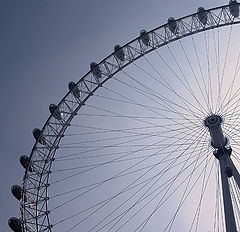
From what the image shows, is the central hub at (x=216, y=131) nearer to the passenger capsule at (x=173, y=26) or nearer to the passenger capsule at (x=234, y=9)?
the passenger capsule at (x=173, y=26)

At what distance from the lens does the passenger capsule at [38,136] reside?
29.3 m

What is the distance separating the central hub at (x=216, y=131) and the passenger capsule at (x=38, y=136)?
1199cm

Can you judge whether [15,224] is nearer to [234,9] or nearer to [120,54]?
[120,54]

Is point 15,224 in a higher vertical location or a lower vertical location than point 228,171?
higher

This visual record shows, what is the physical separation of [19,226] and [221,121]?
14639 millimetres

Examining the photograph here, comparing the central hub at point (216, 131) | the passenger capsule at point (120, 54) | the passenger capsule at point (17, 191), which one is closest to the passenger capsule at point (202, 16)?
the passenger capsule at point (120, 54)

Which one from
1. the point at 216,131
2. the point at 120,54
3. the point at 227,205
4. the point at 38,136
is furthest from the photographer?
the point at 120,54

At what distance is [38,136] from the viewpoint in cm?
2952

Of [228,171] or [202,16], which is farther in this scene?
[202,16]

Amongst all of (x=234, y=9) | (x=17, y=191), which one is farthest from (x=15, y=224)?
(x=234, y=9)

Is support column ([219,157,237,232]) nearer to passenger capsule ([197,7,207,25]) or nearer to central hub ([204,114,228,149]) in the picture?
central hub ([204,114,228,149])

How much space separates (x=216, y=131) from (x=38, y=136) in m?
13.0

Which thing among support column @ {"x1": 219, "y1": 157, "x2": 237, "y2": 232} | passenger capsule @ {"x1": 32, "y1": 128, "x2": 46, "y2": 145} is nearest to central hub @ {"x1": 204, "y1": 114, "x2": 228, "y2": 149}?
support column @ {"x1": 219, "y1": 157, "x2": 237, "y2": 232}

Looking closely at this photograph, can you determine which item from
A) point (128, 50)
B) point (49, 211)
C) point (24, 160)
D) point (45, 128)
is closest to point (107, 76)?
point (128, 50)
